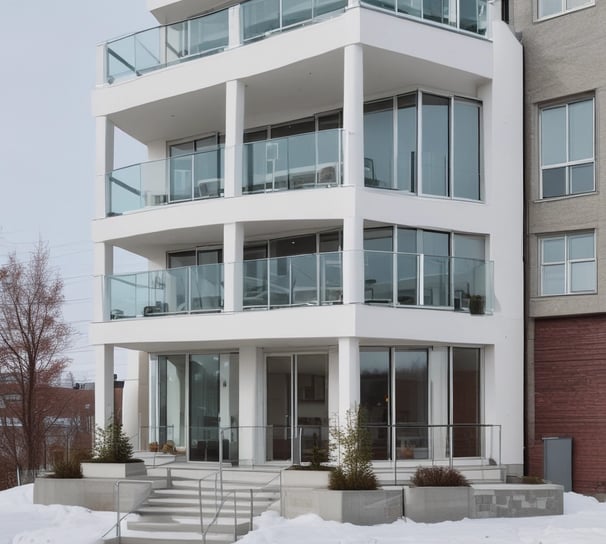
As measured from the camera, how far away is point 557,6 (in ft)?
84.4

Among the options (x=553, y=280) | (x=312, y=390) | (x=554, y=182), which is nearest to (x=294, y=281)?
(x=312, y=390)

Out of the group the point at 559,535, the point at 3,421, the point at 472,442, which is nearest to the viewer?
the point at 559,535

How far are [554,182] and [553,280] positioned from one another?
7.77ft

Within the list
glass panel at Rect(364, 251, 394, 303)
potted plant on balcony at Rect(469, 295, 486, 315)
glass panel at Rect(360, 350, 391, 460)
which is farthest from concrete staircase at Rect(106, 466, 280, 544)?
potted plant on balcony at Rect(469, 295, 486, 315)

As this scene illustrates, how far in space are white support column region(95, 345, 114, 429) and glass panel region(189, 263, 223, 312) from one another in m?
3.12

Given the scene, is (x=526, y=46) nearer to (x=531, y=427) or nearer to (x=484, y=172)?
(x=484, y=172)

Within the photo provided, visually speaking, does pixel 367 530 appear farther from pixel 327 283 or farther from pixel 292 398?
pixel 292 398

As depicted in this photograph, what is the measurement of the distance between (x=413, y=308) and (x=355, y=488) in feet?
16.0

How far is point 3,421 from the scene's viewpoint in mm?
47375

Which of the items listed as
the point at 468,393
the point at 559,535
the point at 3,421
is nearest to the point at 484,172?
the point at 468,393

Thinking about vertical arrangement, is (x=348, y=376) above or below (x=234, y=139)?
below

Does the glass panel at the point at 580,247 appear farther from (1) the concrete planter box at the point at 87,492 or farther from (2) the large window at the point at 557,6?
(1) the concrete planter box at the point at 87,492

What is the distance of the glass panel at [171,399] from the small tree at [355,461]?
24.5ft

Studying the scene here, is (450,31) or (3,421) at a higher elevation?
(450,31)
